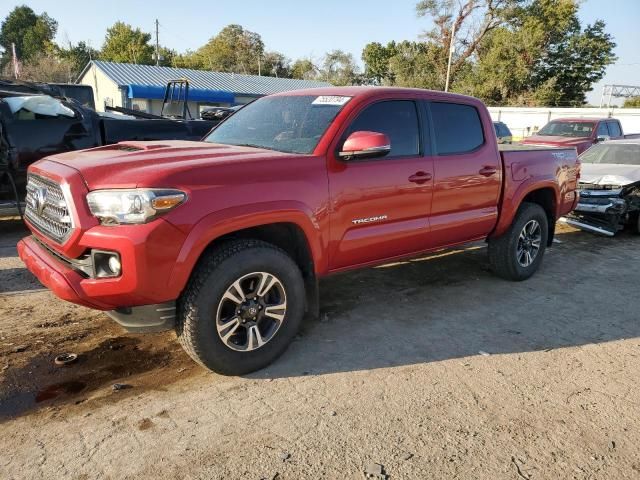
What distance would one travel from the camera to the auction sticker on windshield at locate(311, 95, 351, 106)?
3.95 metres

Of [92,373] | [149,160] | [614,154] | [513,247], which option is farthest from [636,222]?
[92,373]

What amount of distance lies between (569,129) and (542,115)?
60.5 ft

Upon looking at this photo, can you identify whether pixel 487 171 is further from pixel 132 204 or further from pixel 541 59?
pixel 541 59

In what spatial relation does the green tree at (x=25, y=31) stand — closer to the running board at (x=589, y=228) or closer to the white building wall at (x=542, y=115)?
the white building wall at (x=542, y=115)

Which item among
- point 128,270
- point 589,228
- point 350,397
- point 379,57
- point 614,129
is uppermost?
point 379,57

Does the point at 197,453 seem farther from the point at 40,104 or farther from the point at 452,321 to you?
the point at 40,104

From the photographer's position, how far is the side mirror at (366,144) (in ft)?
11.5

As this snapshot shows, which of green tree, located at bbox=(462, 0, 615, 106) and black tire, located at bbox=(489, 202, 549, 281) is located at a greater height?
green tree, located at bbox=(462, 0, 615, 106)

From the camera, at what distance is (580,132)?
13.8 metres

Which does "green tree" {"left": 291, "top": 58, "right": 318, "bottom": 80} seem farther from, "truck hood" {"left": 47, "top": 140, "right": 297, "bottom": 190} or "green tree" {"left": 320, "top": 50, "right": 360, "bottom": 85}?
"truck hood" {"left": 47, "top": 140, "right": 297, "bottom": 190}

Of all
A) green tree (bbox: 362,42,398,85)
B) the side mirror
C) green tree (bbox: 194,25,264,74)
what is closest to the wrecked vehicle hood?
the side mirror

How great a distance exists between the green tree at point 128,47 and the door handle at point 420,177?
63939 millimetres

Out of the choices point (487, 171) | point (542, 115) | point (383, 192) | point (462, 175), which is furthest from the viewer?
point (542, 115)

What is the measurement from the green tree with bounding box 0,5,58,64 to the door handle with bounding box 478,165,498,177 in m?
76.7
